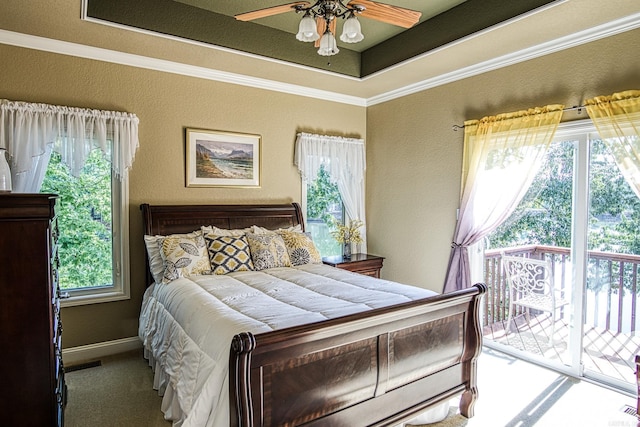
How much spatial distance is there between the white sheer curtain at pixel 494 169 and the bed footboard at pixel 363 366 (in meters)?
1.19

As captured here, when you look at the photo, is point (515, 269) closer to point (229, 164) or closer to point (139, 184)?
point (229, 164)

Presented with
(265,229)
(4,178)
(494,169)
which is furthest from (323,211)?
(4,178)

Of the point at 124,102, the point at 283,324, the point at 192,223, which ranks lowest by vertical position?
the point at 283,324

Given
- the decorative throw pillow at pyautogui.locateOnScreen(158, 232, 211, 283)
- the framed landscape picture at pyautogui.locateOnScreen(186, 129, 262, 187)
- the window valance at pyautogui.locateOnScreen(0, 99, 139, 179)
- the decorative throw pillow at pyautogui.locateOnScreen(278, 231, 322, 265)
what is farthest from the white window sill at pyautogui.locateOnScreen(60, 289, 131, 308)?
the decorative throw pillow at pyautogui.locateOnScreen(278, 231, 322, 265)

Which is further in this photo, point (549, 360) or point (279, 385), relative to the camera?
point (549, 360)

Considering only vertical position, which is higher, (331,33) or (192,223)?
(331,33)

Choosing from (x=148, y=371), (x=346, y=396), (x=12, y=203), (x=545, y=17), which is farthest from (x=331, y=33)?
(x=148, y=371)

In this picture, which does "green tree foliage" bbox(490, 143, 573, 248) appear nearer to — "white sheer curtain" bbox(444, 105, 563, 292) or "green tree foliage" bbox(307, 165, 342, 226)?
"white sheer curtain" bbox(444, 105, 563, 292)

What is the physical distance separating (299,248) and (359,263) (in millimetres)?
903

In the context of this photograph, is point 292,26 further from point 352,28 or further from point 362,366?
point 362,366

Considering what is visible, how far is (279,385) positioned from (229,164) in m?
2.74

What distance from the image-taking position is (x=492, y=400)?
2.76 meters

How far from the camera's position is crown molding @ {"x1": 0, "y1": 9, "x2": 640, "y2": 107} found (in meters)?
2.90

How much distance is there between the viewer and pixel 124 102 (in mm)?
3494
